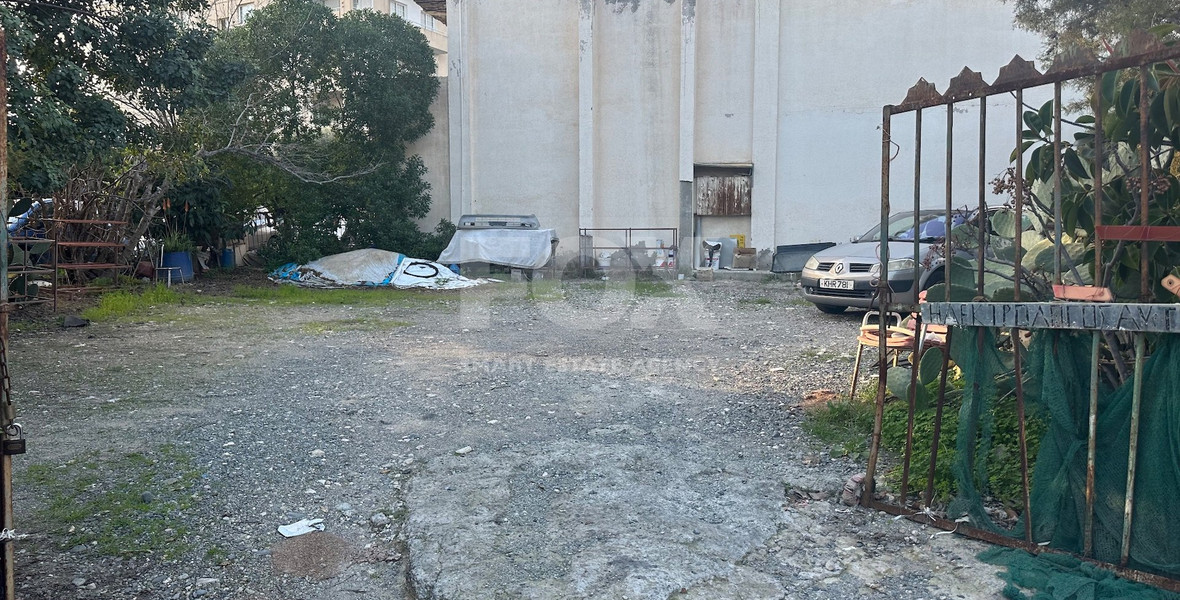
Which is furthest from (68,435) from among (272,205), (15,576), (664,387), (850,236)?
(850,236)

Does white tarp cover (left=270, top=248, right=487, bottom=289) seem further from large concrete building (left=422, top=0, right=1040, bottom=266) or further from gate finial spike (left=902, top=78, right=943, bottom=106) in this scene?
gate finial spike (left=902, top=78, right=943, bottom=106)

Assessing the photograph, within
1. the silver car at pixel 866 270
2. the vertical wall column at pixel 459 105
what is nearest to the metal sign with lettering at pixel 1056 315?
the silver car at pixel 866 270

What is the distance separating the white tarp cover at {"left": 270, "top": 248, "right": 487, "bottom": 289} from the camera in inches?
651

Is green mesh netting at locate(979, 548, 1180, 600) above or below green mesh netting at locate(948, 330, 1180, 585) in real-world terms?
below

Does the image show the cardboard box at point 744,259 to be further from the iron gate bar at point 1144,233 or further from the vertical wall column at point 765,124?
the iron gate bar at point 1144,233

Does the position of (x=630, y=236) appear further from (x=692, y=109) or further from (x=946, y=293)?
(x=946, y=293)

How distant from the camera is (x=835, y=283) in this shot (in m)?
10.4

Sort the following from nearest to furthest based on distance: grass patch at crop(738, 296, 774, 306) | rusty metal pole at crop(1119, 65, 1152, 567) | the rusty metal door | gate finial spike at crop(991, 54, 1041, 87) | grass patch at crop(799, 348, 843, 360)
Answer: rusty metal pole at crop(1119, 65, 1152, 567) < gate finial spike at crop(991, 54, 1041, 87) < grass patch at crop(799, 348, 843, 360) < grass patch at crop(738, 296, 774, 306) < the rusty metal door

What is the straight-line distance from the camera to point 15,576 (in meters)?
3.55

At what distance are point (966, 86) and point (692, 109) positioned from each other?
16459mm

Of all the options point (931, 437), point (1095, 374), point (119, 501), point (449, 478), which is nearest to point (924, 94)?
point (1095, 374)

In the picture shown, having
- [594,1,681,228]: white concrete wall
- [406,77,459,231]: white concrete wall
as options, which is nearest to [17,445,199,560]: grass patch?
[406,77,459,231]: white concrete wall

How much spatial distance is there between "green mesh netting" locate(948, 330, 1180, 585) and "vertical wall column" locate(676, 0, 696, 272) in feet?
50.8

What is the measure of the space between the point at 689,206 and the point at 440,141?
19.9 ft
